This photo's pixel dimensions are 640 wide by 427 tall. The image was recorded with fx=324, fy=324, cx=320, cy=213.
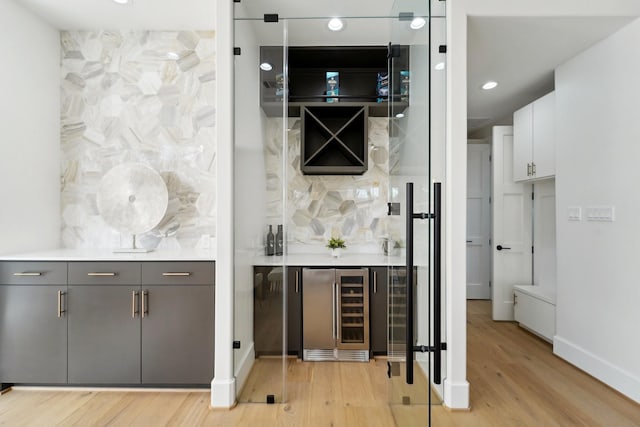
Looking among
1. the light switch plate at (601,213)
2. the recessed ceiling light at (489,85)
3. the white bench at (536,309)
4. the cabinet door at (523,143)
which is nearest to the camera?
the light switch plate at (601,213)

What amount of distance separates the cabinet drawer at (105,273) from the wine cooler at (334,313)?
1.34 metres

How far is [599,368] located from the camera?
8.22 feet

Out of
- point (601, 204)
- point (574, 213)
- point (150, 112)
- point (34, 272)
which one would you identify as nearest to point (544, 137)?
point (574, 213)

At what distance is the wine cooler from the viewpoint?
2865 mm

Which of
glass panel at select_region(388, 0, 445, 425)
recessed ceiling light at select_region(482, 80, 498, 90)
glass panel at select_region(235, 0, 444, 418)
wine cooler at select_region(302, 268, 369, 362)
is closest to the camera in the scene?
glass panel at select_region(388, 0, 445, 425)

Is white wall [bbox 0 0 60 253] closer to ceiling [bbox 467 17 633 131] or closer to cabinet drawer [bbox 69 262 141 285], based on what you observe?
cabinet drawer [bbox 69 262 141 285]

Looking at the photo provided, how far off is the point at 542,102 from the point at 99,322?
4495 millimetres

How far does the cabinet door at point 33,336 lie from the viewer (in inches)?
91.2

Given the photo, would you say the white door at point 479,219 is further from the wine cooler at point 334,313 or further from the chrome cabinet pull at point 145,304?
the chrome cabinet pull at point 145,304

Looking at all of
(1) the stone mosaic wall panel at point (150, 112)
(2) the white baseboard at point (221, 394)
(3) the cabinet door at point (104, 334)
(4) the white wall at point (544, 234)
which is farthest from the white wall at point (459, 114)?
(3) the cabinet door at point (104, 334)

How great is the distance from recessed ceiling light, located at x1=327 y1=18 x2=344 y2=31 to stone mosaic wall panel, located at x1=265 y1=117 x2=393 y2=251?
3.21 ft

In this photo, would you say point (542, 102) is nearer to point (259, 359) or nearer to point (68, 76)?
point (259, 359)

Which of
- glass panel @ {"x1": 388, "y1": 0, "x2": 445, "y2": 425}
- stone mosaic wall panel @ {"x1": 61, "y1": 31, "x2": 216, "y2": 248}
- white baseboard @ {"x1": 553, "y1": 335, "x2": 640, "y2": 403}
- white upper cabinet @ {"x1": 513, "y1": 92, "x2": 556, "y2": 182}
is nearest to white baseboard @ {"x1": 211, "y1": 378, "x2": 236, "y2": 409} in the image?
glass panel @ {"x1": 388, "y1": 0, "x2": 445, "y2": 425}

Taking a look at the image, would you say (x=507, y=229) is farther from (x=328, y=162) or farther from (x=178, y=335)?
(x=178, y=335)
